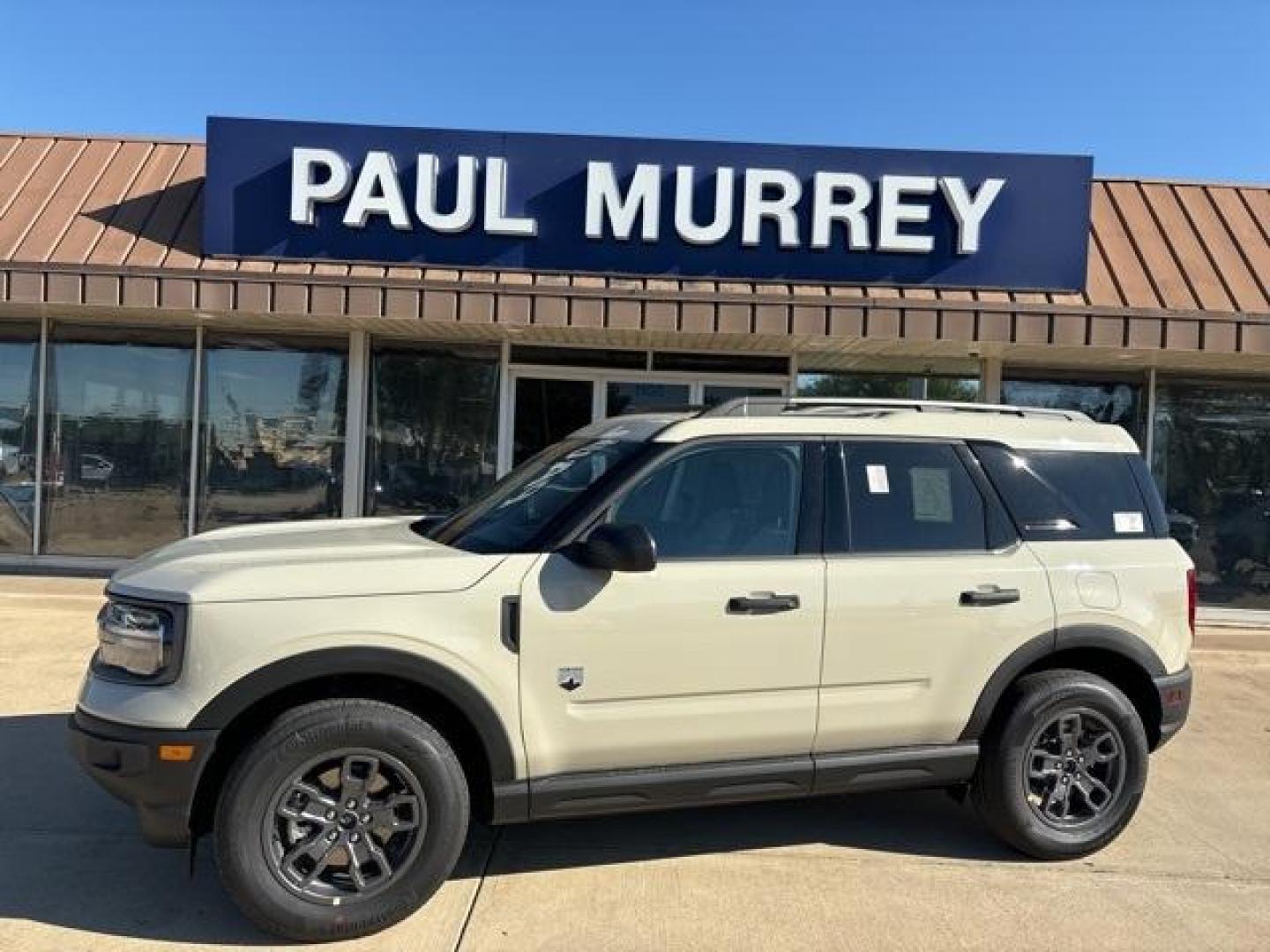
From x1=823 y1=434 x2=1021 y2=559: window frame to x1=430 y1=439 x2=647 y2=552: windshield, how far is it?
78 cm

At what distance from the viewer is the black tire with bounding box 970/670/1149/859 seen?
4289mm

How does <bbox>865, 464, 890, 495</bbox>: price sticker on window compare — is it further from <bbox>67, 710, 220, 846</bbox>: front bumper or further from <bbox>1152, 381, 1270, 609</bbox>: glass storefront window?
<bbox>1152, 381, 1270, 609</bbox>: glass storefront window

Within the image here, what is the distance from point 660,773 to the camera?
385cm

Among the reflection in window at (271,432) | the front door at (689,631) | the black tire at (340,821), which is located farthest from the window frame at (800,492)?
the reflection in window at (271,432)

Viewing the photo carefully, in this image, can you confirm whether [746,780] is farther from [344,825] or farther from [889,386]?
[889,386]

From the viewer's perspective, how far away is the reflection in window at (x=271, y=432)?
10250 millimetres

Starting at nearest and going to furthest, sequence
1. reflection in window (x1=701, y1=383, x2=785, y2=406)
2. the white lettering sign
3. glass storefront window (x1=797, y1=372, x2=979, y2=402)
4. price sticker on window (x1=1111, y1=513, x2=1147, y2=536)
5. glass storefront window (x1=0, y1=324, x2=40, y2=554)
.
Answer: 1. price sticker on window (x1=1111, y1=513, x2=1147, y2=536)
2. the white lettering sign
3. glass storefront window (x1=0, y1=324, x2=40, y2=554)
4. glass storefront window (x1=797, y1=372, x2=979, y2=402)
5. reflection in window (x1=701, y1=383, x2=785, y2=406)

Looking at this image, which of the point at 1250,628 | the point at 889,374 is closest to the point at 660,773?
the point at 889,374

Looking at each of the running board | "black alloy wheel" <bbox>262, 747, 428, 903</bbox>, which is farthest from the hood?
the running board

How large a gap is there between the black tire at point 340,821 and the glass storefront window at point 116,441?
7532 millimetres

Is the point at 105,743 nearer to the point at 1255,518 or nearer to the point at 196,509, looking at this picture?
the point at 196,509

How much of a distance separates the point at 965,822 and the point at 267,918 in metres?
3.01

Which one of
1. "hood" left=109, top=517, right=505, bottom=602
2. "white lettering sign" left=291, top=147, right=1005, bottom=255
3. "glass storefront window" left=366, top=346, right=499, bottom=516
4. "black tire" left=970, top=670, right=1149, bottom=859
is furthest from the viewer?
"glass storefront window" left=366, top=346, right=499, bottom=516

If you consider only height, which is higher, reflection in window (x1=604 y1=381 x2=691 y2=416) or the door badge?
reflection in window (x1=604 y1=381 x2=691 y2=416)
